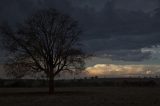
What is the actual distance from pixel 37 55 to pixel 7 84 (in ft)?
148

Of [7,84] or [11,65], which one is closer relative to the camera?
[11,65]

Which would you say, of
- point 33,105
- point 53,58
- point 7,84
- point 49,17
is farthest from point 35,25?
point 7,84

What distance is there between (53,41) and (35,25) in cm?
390

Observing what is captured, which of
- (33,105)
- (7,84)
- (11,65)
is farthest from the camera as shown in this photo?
(7,84)

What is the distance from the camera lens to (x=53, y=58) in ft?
181

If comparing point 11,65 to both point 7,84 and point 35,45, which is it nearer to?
point 35,45

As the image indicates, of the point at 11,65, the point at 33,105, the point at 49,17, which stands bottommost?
the point at 33,105

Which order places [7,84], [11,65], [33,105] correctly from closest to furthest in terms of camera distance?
[33,105]
[11,65]
[7,84]

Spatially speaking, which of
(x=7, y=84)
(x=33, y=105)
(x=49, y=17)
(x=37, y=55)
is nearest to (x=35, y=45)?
(x=37, y=55)

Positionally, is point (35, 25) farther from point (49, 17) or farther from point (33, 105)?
point (33, 105)

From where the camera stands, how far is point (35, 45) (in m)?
54.6

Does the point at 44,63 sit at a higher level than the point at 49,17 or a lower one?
lower

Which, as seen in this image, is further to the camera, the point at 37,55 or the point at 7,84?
the point at 7,84

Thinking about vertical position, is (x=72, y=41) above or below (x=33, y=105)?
above
